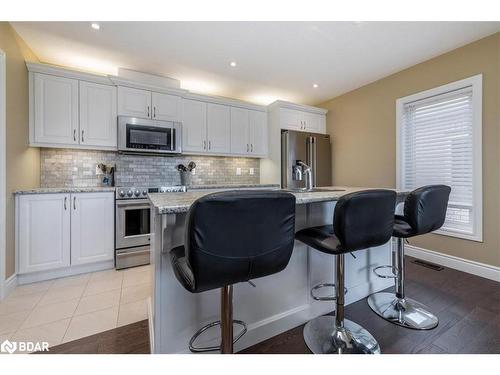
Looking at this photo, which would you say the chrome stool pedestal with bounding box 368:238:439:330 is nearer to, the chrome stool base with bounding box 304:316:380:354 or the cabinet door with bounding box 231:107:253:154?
the chrome stool base with bounding box 304:316:380:354

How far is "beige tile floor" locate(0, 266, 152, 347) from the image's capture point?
5.04 ft

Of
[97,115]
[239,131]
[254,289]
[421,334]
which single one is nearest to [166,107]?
[97,115]

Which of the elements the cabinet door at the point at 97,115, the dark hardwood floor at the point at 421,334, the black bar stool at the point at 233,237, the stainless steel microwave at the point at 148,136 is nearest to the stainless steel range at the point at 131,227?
the stainless steel microwave at the point at 148,136

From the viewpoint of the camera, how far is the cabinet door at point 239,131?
3.74 m

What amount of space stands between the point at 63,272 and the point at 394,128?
4596mm

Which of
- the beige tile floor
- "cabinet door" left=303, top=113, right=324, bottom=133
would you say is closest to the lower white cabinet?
the beige tile floor

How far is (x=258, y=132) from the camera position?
399 cm

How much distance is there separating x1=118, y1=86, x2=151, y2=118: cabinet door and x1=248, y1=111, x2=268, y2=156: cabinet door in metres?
1.69

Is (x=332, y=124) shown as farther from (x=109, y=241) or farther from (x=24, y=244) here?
(x=24, y=244)

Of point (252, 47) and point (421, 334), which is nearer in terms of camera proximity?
point (421, 334)

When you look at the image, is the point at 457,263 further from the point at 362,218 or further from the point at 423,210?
the point at 362,218

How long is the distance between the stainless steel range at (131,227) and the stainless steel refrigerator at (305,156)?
7.05 feet
